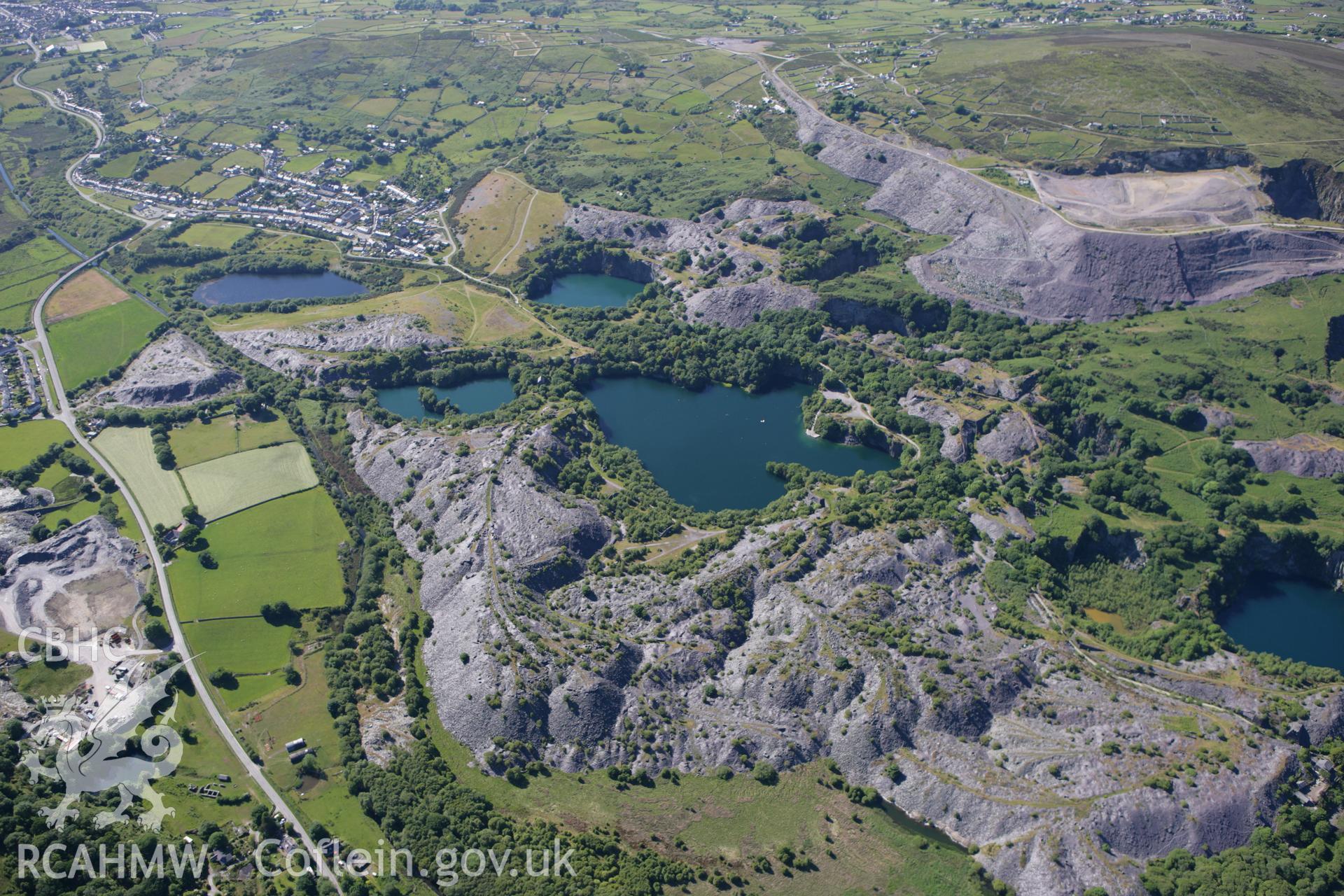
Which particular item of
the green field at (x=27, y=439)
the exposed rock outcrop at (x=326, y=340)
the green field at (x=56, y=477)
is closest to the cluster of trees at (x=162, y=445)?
the green field at (x=56, y=477)

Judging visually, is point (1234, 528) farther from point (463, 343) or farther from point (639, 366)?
point (463, 343)

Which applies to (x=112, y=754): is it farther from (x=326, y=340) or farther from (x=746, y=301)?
(x=746, y=301)

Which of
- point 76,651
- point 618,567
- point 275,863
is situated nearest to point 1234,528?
point 618,567

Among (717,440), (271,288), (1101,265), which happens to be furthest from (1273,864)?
(271,288)

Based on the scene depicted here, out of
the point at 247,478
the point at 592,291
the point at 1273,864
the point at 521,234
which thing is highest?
the point at 521,234

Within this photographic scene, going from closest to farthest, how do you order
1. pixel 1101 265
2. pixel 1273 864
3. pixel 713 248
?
pixel 1273 864, pixel 1101 265, pixel 713 248
